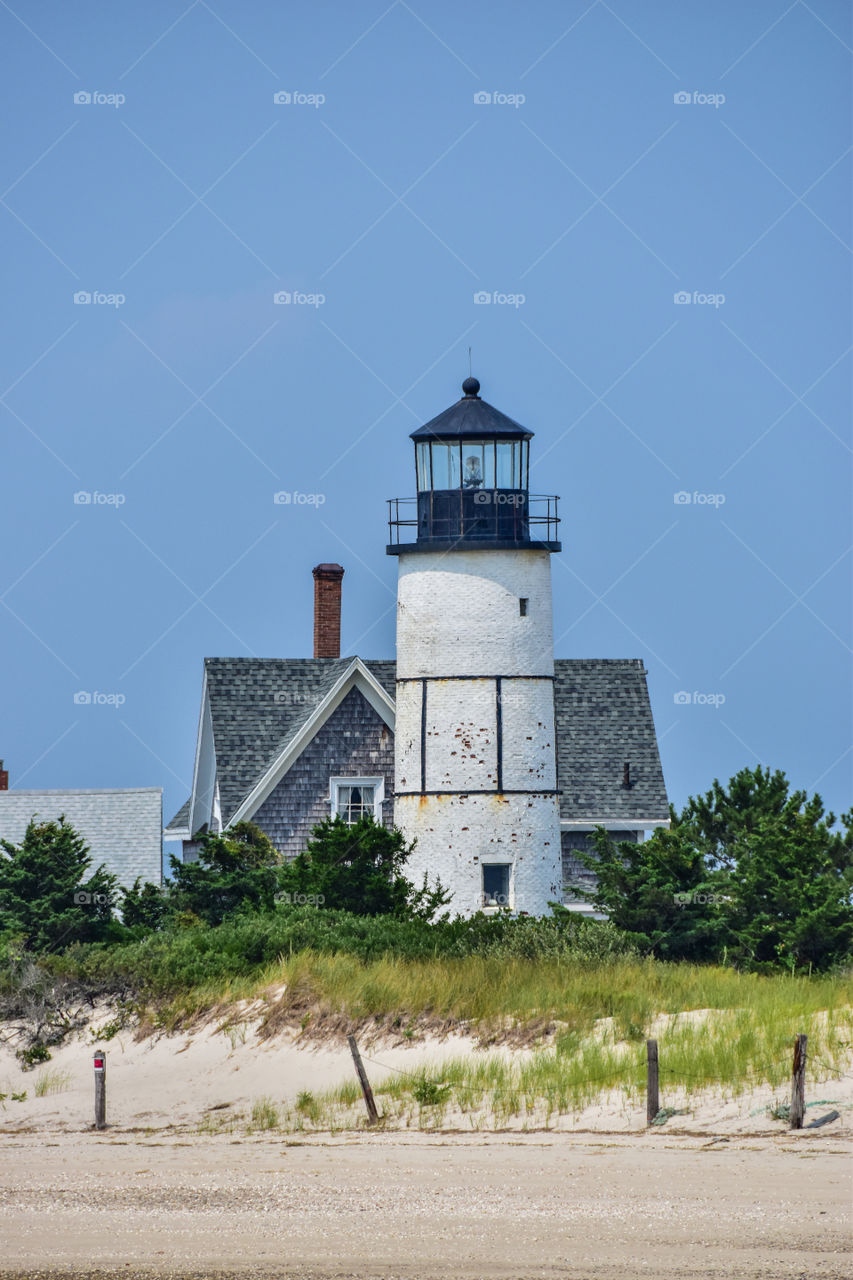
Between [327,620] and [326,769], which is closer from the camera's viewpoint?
[326,769]

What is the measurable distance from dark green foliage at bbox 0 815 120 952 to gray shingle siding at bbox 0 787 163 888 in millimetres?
3304

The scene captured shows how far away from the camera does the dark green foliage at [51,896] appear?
3075cm

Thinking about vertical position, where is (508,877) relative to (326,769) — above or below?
below

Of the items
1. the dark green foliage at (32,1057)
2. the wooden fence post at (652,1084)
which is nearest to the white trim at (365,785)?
the dark green foliage at (32,1057)

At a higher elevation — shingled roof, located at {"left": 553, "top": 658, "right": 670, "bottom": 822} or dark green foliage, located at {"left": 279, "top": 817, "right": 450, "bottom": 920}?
shingled roof, located at {"left": 553, "top": 658, "right": 670, "bottom": 822}

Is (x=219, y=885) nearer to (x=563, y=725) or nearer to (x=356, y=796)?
(x=356, y=796)

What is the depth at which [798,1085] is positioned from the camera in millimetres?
20547

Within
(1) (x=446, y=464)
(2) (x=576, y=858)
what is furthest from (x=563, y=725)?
(1) (x=446, y=464)

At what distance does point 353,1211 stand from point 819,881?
14.0m

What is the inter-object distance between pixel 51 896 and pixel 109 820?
20.0ft

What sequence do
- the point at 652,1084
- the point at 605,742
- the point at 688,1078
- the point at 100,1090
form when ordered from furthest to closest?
1. the point at 605,742
2. the point at 100,1090
3. the point at 688,1078
4. the point at 652,1084

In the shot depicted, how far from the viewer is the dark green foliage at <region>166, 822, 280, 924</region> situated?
32.2m

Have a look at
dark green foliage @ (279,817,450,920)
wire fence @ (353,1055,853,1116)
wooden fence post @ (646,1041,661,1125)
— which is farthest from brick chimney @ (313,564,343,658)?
wooden fence post @ (646,1041,661,1125)

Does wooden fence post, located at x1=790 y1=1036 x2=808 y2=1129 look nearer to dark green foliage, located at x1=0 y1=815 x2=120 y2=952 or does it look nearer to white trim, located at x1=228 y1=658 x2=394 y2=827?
dark green foliage, located at x1=0 y1=815 x2=120 y2=952
